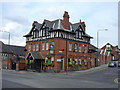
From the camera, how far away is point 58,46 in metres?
34.5

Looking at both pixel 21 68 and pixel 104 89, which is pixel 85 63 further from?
pixel 104 89

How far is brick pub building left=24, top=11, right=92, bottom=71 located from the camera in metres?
34.8

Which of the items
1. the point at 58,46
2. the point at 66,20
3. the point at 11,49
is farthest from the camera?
the point at 11,49

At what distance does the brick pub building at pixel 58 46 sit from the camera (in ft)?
114

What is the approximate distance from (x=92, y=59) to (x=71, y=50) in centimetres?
1012

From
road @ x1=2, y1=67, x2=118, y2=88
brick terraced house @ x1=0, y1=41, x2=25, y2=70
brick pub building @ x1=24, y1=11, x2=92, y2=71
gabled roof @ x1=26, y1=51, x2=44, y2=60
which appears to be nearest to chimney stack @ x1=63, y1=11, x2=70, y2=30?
brick pub building @ x1=24, y1=11, x2=92, y2=71

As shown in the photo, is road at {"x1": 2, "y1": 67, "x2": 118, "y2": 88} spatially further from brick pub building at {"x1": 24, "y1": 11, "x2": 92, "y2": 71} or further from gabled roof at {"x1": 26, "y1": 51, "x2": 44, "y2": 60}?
gabled roof at {"x1": 26, "y1": 51, "x2": 44, "y2": 60}

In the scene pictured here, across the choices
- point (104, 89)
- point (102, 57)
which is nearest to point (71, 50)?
→ point (102, 57)

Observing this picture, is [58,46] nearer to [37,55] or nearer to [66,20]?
[37,55]

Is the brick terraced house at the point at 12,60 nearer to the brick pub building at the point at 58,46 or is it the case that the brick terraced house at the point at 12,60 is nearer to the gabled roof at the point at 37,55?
the brick pub building at the point at 58,46

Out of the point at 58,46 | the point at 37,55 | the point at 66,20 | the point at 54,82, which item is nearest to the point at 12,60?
the point at 37,55

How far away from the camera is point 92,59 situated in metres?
45.1

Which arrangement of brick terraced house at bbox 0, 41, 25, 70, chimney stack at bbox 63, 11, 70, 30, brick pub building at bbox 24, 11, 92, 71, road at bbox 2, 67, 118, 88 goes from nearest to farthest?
road at bbox 2, 67, 118, 88
brick pub building at bbox 24, 11, 92, 71
chimney stack at bbox 63, 11, 70, 30
brick terraced house at bbox 0, 41, 25, 70

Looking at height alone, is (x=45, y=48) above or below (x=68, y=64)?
above
